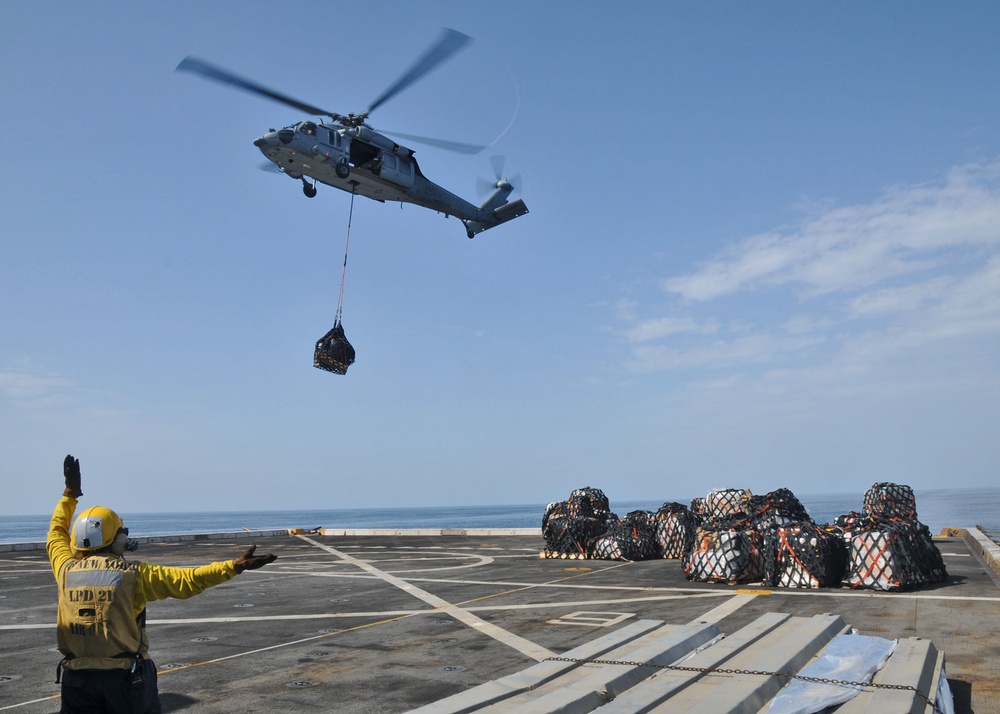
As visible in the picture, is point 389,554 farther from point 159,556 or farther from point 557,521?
point 159,556

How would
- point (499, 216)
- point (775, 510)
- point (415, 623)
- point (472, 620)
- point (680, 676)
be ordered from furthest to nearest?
point (499, 216) → point (775, 510) → point (472, 620) → point (415, 623) → point (680, 676)

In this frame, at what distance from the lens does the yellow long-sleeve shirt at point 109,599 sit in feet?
15.9

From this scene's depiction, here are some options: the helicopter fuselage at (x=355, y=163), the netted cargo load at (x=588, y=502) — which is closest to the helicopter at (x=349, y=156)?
the helicopter fuselage at (x=355, y=163)

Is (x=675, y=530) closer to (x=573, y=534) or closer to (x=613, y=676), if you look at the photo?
(x=573, y=534)

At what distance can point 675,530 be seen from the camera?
24.1 meters

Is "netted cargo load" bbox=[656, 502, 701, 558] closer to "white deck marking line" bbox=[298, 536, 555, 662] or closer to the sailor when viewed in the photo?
"white deck marking line" bbox=[298, 536, 555, 662]

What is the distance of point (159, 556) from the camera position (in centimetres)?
2959

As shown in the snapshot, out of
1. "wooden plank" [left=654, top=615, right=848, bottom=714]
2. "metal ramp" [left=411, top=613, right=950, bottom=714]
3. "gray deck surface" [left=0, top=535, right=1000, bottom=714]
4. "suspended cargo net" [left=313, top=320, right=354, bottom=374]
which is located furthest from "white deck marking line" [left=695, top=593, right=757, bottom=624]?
"suspended cargo net" [left=313, top=320, right=354, bottom=374]

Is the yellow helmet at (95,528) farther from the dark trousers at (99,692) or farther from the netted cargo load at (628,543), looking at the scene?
the netted cargo load at (628,543)

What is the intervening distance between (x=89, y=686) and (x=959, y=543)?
3139 cm

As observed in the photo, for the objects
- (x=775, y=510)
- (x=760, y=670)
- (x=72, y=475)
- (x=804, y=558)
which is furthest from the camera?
(x=775, y=510)

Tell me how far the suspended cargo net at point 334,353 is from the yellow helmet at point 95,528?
22153 mm

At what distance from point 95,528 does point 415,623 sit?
30.6 feet

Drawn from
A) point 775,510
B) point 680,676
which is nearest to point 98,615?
point 680,676
